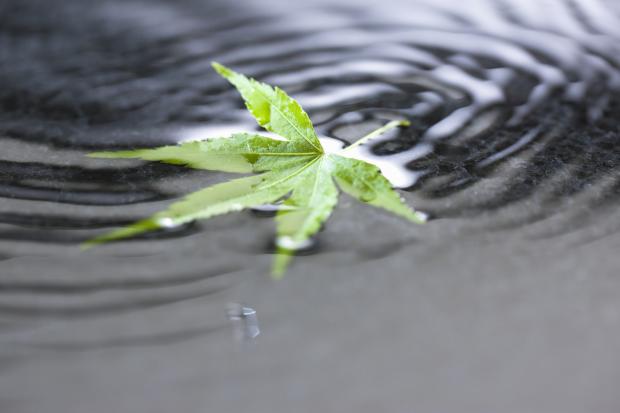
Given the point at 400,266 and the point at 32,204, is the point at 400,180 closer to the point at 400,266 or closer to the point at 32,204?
the point at 400,266

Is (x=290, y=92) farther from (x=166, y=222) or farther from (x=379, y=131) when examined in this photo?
(x=166, y=222)

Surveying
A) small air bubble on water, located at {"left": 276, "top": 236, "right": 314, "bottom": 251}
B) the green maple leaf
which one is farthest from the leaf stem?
small air bubble on water, located at {"left": 276, "top": 236, "right": 314, "bottom": 251}

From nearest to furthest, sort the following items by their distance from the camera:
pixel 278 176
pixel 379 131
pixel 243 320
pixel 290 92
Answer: pixel 243 320
pixel 278 176
pixel 379 131
pixel 290 92

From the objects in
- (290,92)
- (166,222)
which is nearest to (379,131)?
(290,92)

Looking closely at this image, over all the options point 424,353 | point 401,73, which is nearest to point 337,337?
point 424,353

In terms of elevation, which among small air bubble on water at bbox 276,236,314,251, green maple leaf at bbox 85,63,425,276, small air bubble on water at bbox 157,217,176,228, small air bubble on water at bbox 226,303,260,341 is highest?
green maple leaf at bbox 85,63,425,276

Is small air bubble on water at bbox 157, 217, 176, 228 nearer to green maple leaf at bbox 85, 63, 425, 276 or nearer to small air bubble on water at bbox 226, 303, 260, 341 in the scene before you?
green maple leaf at bbox 85, 63, 425, 276

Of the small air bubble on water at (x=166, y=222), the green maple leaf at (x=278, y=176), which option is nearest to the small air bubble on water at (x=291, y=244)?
the green maple leaf at (x=278, y=176)
